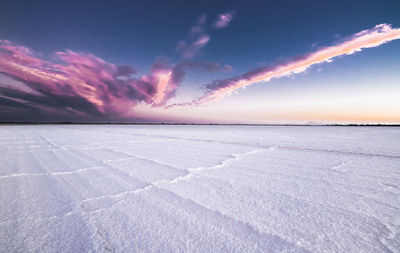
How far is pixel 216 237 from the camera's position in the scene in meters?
1.23

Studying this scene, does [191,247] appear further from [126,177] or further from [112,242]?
[126,177]

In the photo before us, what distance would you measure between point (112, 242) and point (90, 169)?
86.6 inches

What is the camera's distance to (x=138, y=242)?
1184 millimetres

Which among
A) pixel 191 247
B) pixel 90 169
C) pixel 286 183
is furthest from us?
pixel 90 169

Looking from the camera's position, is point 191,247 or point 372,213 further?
point 372,213

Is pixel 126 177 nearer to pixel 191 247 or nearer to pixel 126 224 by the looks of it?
pixel 126 224

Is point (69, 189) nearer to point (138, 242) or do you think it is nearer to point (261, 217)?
point (138, 242)

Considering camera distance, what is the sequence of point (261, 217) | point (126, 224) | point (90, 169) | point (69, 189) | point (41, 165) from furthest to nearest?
point (41, 165), point (90, 169), point (69, 189), point (261, 217), point (126, 224)

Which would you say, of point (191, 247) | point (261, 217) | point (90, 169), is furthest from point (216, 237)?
point (90, 169)

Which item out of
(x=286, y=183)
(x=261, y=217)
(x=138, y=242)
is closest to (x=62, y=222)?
(x=138, y=242)

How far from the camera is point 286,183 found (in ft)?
7.78

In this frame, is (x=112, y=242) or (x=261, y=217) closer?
(x=112, y=242)

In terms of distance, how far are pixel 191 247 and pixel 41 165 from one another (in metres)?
3.54

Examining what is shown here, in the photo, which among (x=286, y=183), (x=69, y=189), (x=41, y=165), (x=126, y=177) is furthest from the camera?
(x=41, y=165)
